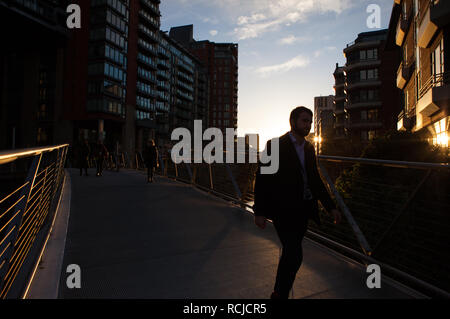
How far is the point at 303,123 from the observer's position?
8.80 feet

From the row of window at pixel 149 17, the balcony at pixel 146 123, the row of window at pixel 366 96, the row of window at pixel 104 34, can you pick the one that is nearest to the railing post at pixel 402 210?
the row of window at pixel 104 34

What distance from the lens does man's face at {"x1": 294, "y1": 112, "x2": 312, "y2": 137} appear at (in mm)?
2680

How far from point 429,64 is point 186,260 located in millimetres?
16818

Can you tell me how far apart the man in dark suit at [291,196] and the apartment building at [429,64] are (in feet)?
25.5

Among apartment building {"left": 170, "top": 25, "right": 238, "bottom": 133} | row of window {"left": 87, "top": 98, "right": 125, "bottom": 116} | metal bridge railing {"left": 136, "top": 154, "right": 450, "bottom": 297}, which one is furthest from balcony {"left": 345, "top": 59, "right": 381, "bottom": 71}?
apartment building {"left": 170, "top": 25, "right": 238, "bottom": 133}

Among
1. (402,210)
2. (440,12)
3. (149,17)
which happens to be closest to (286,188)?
(402,210)

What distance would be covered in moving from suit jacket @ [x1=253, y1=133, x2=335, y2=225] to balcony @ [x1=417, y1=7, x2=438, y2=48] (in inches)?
542

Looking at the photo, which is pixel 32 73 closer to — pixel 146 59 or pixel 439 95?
pixel 146 59

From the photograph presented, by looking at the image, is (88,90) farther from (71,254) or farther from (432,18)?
(71,254)

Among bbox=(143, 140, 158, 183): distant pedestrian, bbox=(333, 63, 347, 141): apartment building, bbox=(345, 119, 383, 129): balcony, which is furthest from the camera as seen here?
bbox=(333, 63, 347, 141): apartment building

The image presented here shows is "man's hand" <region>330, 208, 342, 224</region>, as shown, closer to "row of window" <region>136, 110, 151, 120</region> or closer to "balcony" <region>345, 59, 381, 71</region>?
"balcony" <region>345, 59, 381, 71</region>

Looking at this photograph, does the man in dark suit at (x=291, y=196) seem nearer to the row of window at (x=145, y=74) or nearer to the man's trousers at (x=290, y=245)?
the man's trousers at (x=290, y=245)
